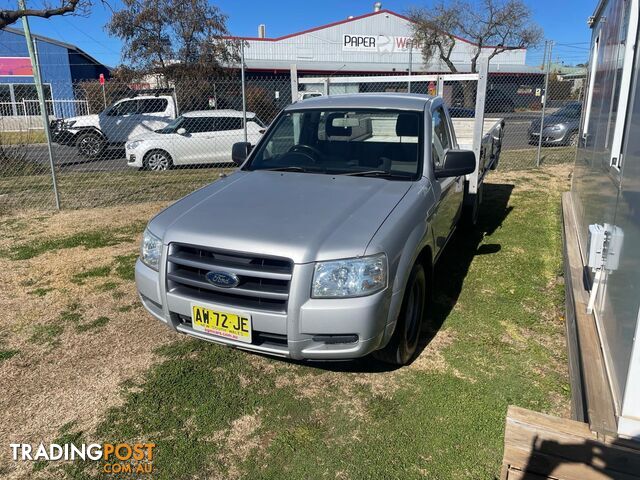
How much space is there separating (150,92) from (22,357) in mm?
13116

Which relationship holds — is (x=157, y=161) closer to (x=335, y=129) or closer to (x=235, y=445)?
(x=335, y=129)

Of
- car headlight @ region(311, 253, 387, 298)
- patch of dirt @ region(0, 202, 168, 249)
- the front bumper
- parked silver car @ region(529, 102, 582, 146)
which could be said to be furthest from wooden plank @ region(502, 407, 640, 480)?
parked silver car @ region(529, 102, 582, 146)

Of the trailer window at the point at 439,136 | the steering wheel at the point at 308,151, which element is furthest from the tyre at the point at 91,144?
the trailer window at the point at 439,136

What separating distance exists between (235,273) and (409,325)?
1.34 meters

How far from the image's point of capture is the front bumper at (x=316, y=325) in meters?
2.61

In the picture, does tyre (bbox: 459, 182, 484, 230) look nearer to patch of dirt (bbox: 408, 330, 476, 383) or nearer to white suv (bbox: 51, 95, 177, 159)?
patch of dirt (bbox: 408, 330, 476, 383)

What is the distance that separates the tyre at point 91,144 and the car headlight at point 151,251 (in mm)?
12593

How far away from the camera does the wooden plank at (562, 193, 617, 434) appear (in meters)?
2.04

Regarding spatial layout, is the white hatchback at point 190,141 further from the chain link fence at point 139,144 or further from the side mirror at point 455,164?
the side mirror at point 455,164

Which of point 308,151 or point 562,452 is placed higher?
point 308,151

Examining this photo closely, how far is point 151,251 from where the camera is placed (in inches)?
122

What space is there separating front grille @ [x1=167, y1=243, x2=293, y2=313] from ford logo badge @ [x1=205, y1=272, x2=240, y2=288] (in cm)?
2

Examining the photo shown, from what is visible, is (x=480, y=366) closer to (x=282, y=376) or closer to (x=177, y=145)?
(x=282, y=376)

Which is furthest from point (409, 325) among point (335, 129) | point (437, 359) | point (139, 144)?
point (139, 144)
